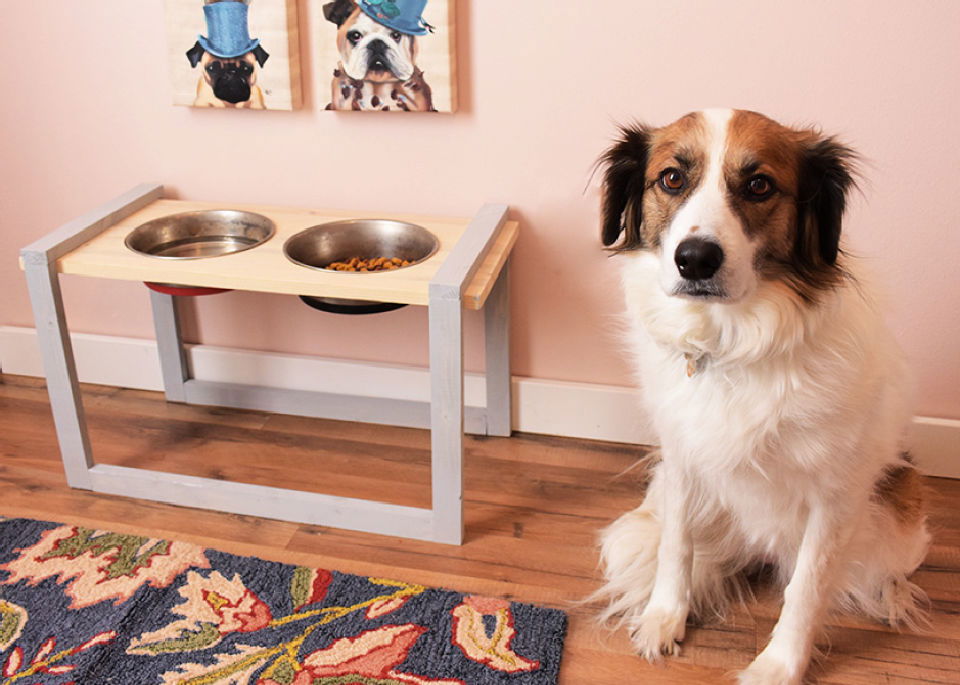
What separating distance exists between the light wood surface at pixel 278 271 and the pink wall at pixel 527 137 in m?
0.18

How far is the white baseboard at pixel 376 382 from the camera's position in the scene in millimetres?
2107

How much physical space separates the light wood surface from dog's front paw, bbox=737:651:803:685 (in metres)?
0.80

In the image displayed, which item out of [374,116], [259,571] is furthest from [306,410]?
[374,116]

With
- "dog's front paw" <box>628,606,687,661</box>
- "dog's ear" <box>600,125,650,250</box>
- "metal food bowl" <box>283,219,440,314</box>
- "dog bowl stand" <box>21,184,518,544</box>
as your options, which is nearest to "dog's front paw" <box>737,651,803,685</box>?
"dog's front paw" <box>628,606,687,661</box>

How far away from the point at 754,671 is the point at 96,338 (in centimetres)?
190

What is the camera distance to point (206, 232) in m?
2.16

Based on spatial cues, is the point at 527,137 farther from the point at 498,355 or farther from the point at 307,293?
the point at 307,293

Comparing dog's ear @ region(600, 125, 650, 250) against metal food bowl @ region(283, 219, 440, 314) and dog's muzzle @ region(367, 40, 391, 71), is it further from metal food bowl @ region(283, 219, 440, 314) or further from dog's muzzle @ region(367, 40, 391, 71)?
dog's muzzle @ region(367, 40, 391, 71)

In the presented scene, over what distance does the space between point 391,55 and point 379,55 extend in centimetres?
3

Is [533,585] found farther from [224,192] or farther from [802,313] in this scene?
[224,192]

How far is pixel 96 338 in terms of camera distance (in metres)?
2.50

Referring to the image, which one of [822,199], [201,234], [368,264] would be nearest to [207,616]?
[368,264]

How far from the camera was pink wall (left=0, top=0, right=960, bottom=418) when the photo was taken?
1.85 metres

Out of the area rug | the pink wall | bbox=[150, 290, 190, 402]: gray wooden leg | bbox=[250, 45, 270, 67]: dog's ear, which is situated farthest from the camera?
bbox=[150, 290, 190, 402]: gray wooden leg
